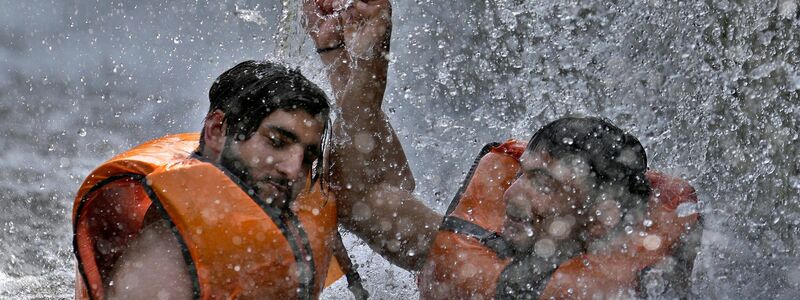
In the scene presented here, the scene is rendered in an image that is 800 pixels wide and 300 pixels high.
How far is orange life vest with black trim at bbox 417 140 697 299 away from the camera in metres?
3.05

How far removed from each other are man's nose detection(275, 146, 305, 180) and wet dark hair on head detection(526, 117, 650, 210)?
730 millimetres

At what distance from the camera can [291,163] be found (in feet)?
9.23

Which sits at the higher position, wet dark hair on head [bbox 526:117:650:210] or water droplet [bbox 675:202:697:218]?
wet dark hair on head [bbox 526:117:650:210]

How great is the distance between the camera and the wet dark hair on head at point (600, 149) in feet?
9.86

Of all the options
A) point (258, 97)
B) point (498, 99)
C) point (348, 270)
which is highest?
point (258, 97)

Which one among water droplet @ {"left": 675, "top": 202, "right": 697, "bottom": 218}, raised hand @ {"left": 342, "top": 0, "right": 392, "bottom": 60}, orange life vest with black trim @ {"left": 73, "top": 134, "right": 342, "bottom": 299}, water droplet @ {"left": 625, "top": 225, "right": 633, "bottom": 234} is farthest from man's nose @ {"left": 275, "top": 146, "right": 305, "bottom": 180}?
water droplet @ {"left": 675, "top": 202, "right": 697, "bottom": 218}

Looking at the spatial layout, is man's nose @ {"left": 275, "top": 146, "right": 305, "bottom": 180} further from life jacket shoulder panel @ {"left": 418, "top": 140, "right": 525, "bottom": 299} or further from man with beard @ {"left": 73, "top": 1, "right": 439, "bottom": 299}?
life jacket shoulder panel @ {"left": 418, "top": 140, "right": 525, "bottom": 299}

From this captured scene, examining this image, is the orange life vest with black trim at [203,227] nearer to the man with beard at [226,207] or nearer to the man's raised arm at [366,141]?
the man with beard at [226,207]

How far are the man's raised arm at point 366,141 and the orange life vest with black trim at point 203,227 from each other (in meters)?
0.32

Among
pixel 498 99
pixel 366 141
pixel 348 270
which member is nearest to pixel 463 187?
pixel 366 141

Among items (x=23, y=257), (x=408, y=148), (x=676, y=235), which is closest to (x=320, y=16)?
(x=676, y=235)

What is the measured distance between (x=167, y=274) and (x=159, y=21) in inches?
284

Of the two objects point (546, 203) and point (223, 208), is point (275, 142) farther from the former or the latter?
point (546, 203)

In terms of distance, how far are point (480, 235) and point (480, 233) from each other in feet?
0.04
